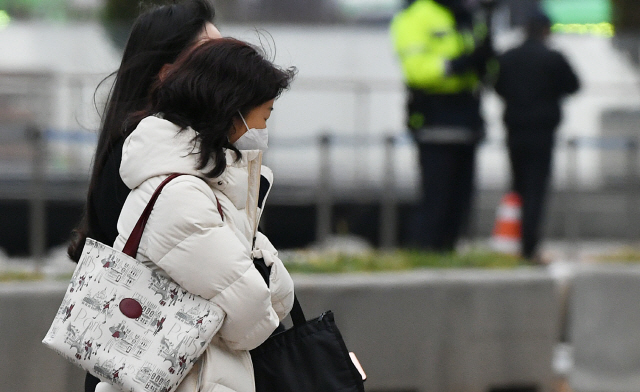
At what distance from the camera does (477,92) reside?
8.12 metres

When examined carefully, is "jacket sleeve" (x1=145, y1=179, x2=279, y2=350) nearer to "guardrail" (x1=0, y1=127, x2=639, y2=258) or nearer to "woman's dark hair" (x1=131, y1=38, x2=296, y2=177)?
"woman's dark hair" (x1=131, y1=38, x2=296, y2=177)

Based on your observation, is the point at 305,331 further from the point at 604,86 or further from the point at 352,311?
the point at 604,86

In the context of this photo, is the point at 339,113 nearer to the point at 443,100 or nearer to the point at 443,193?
the point at 443,100

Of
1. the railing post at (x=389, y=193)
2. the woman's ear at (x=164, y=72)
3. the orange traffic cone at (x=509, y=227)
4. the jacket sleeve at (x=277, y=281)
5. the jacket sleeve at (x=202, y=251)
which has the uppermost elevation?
the woman's ear at (x=164, y=72)

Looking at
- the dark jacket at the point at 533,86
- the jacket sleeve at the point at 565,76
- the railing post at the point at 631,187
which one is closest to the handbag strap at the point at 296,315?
the dark jacket at the point at 533,86

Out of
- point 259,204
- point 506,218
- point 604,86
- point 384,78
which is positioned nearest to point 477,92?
point 506,218

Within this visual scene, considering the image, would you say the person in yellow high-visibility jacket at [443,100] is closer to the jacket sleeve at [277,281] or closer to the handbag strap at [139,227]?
the jacket sleeve at [277,281]

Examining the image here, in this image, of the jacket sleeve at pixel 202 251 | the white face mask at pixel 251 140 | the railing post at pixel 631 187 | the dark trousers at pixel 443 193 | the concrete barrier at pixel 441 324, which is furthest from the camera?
the railing post at pixel 631 187

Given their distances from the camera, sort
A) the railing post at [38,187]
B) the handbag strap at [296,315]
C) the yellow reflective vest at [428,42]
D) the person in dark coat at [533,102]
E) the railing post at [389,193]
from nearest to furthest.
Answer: the handbag strap at [296,315], the railing post at [38,187], the yellow reflective vest at [428,42], the person in dark coat at [533,102], the railing post at [389,193]

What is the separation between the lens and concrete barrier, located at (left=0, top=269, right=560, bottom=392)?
591cm

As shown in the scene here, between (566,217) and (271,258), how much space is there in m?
7.92

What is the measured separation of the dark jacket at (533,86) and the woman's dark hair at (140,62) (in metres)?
5.76

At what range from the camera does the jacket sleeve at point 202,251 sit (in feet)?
8.95

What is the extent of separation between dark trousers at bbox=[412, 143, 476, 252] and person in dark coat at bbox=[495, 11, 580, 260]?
725 millimetres
